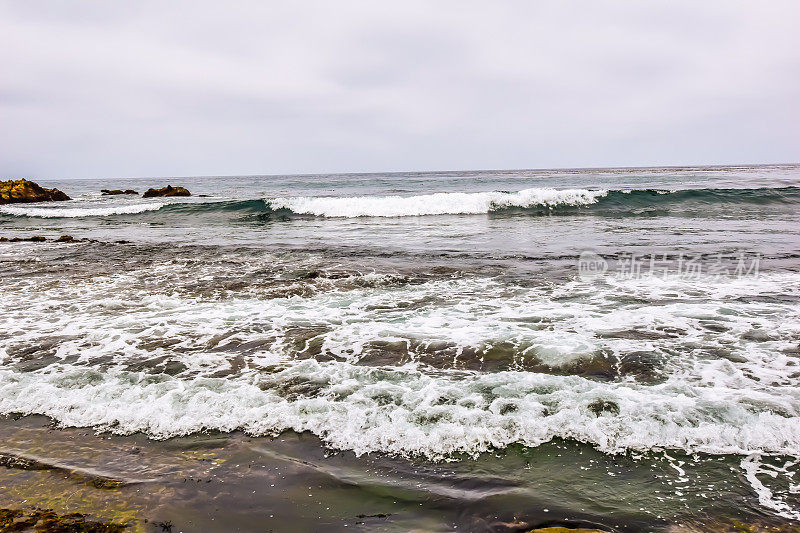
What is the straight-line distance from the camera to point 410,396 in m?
3.53

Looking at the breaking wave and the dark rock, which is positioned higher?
the breaking wave

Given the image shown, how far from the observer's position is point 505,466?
2668 mm

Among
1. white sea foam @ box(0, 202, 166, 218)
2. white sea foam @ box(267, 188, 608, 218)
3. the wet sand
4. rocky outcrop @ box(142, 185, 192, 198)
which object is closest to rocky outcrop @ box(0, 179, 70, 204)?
rocky outcrop @ box(142, 185, 192, 198)

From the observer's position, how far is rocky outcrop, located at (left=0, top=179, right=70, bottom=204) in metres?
31.7

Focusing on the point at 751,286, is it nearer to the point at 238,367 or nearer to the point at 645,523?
the point at 645,523

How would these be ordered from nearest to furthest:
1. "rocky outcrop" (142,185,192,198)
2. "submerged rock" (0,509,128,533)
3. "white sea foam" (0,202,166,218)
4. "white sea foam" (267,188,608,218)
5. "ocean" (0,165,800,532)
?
"submerged rock" (0,509,128,533)
"ocean" (0,165,800,532)
"white sea foam" (267,188,608,218)
"white sea foam" (0,202,166,218)
"rocky outcrop" (142,185,192,198)

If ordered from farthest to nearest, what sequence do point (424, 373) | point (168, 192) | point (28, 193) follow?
point (168, 192), point (28, 193), point (424, 373)

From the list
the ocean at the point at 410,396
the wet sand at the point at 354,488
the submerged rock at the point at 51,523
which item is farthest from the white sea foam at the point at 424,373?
the submerged rock at the point at 51,523

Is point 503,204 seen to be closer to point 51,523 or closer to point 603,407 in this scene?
point 603,407

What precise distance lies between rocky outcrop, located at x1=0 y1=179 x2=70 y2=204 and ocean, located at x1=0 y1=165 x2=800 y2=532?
101 feet

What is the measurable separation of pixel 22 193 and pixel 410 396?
40347mm

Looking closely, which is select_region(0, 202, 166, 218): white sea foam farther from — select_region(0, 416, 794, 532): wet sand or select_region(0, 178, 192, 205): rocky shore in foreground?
select_region(0, 416, 794, 532): wet sand

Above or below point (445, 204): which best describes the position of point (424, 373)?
below

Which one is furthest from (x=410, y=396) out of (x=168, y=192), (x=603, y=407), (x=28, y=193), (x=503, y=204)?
(x=28, y=193)
